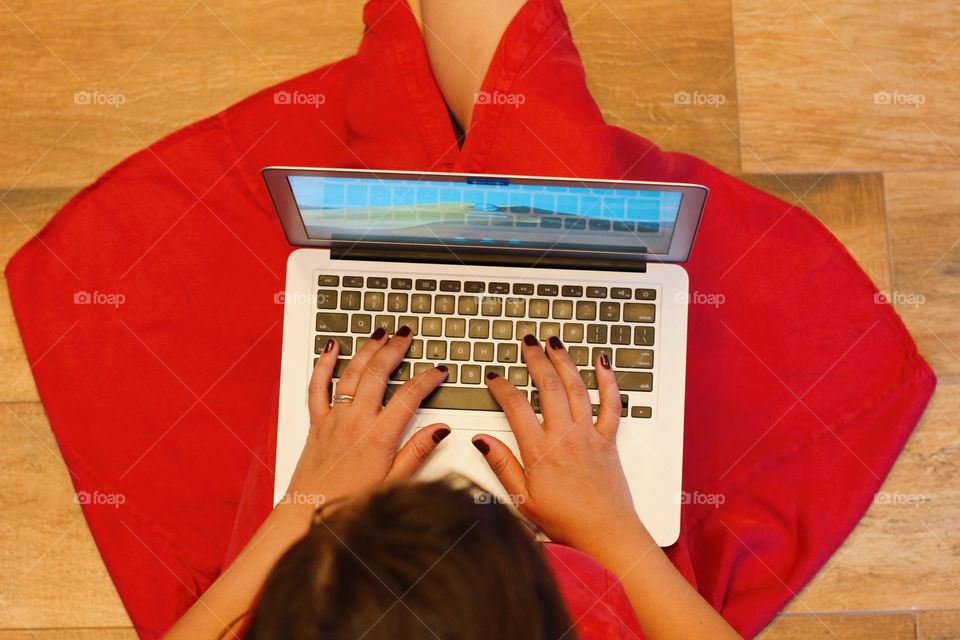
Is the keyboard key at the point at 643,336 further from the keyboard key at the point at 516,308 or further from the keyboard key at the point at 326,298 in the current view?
the keyboard key at the point at 326,298

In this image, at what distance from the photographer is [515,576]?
0.61m

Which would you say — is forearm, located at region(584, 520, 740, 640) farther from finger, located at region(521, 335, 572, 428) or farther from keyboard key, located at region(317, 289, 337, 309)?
keyboard key, located at region(317, 289, 337, 309)

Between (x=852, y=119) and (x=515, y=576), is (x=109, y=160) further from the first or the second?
(x=852, y=119)

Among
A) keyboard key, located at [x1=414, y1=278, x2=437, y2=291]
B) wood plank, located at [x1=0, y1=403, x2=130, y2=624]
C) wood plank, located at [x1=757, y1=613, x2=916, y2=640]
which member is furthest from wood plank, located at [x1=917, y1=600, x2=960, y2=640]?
wood plank, located at [x1=0, y1=403, x2=130, y2=624]

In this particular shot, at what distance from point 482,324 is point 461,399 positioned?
0.07 m

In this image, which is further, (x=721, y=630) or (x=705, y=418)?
(x=705, y=418)

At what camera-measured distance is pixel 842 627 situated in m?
0.92

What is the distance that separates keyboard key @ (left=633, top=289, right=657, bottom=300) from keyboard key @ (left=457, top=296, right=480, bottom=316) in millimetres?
149

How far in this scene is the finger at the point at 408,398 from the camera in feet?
2.54

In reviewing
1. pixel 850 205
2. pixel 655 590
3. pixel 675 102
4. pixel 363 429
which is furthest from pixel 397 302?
pixel 850 205

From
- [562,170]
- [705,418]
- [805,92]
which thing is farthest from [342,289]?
[805,92]

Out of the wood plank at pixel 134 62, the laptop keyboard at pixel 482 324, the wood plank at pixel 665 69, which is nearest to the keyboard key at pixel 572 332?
the laptop keyboard at pixel 482 324

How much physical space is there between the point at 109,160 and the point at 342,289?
0.43m

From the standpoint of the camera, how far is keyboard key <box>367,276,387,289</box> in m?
0.80
